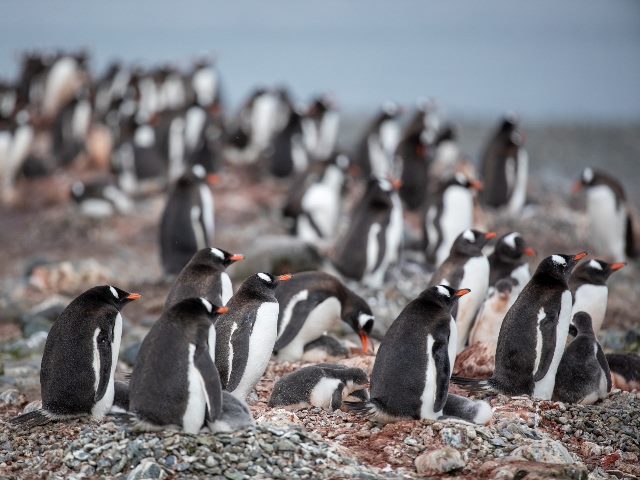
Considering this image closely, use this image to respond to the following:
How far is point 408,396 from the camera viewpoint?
5.71 metres

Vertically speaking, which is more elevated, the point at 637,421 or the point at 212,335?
the point at 212,335

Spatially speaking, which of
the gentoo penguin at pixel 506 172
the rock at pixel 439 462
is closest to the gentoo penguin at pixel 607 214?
the gentoo penguin at pixel 506 172

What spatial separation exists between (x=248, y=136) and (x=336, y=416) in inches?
525

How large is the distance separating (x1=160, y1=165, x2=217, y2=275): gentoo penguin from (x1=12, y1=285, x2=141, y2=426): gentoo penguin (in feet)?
15.8

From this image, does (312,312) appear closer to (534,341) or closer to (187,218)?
(534,341)

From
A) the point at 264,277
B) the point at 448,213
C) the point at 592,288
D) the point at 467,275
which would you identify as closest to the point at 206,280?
the point at 264,277

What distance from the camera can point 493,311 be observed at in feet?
23.7

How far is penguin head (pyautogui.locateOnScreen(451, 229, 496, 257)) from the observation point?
25.1 ft

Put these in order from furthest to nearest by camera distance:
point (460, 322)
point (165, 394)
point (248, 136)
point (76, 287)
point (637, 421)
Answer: point (248, 136) < point (76, 287) < point (460, 322) < point (637, 421) < point (165, 394)

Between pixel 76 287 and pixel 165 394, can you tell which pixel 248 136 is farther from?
pixel 165 394

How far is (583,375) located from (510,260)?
5.66 feet

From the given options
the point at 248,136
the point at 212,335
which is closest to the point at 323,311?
the point at 212,335

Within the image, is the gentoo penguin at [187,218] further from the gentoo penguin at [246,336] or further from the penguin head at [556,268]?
the penguin head at [556,268]

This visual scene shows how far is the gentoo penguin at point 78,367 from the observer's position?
5.69m
